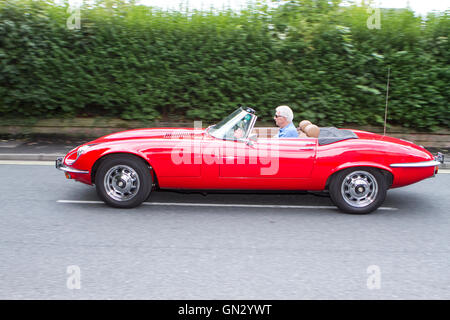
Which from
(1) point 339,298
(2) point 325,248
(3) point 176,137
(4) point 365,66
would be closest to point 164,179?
(3) point 176,137

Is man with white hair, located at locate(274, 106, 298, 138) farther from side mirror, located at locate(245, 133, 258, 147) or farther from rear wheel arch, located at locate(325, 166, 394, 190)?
rear wheel arch, located at locate(325, 166, 394, 190)

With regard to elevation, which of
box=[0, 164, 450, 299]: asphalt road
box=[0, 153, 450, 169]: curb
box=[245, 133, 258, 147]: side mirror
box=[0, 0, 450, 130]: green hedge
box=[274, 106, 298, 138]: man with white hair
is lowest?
box=[0, 164, 450, 299]: asphalt road

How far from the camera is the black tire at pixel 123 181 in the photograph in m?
5.75

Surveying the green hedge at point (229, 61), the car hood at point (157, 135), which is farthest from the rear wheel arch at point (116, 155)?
the green hedge at point (229, 61)

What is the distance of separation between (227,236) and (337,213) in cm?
171

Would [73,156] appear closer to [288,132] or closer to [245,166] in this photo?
[245,166]

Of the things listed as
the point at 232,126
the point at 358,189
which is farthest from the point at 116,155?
the point at 358,189

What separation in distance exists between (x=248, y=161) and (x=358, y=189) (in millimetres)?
1450

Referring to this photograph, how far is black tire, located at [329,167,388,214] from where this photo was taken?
579 centimetres

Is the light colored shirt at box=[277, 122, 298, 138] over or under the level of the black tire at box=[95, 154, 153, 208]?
over

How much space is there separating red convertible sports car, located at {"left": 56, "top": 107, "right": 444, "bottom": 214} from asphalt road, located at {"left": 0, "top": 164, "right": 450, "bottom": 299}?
318mm

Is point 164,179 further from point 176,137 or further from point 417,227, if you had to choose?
point 417,227

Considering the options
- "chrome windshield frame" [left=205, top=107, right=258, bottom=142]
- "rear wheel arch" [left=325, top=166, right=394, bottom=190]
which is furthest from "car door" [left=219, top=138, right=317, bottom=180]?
"rear wheel arch" [left=325, top=166, right=394, bottom=190]

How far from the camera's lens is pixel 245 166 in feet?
18.7
